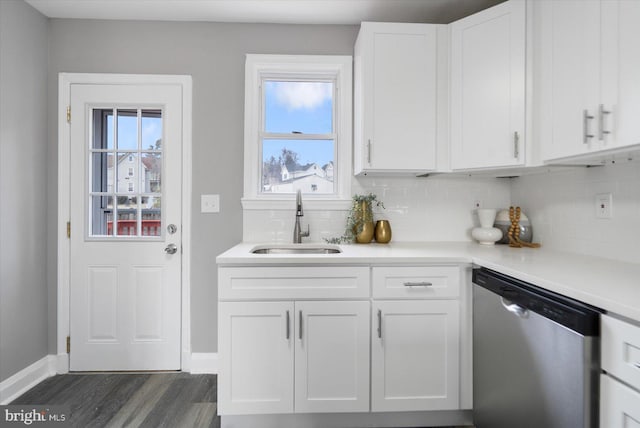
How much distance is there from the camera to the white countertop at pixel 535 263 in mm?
993

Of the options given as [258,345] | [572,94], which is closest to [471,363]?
[258,345]

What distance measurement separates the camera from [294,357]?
1656 millimetres

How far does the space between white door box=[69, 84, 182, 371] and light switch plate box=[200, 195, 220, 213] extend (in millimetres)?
158

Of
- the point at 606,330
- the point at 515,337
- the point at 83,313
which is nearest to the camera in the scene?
the point at 606,330

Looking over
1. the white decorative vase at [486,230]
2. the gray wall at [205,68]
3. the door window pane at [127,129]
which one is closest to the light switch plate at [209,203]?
the gray wall at [205,68]

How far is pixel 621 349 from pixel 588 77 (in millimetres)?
1064

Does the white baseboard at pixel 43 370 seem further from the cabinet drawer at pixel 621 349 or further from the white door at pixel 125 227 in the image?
the cabinet drawer at pixel 621 349

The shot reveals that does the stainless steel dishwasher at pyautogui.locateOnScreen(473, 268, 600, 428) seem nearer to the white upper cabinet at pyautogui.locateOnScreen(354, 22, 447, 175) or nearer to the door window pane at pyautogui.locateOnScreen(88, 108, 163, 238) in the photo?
the white upper cabinet at pyautogui.locateOnScreen(354, 22, 447, 175)

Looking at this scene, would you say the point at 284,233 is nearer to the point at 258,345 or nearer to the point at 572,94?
the point at 258,345

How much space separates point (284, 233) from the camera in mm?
2324

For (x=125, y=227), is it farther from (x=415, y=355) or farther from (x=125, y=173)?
(x=415, y=355)

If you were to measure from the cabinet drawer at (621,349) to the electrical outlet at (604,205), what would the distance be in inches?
37.6

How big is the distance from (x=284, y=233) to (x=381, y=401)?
1.19m

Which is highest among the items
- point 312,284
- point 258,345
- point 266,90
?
point 266,90
